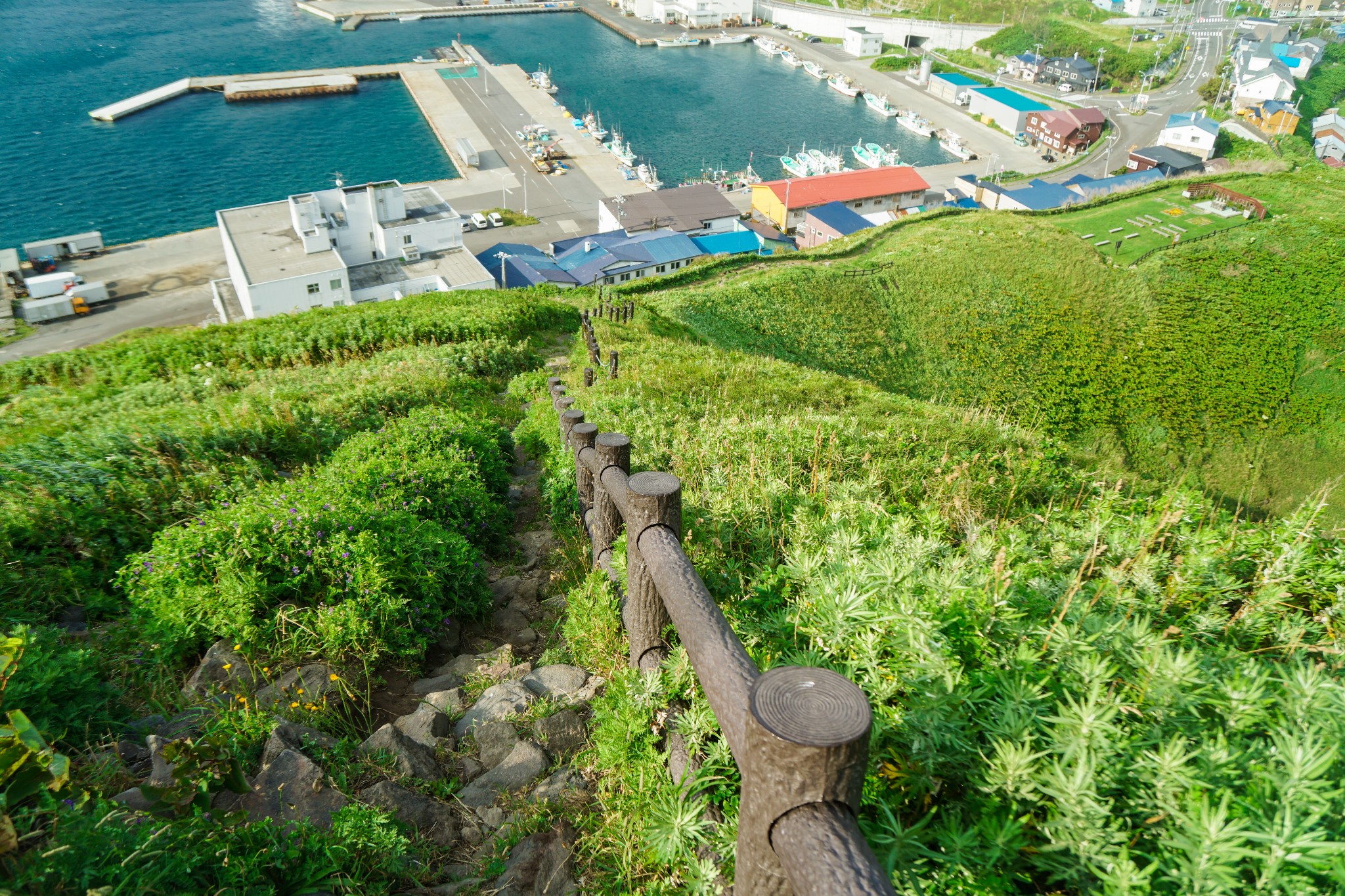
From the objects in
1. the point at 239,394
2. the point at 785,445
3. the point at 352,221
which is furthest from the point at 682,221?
the point at 785,445

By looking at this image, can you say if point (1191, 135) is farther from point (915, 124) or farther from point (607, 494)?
point (607, 494)

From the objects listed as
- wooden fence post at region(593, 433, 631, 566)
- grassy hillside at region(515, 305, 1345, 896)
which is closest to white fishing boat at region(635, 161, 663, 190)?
grassy hillside at region(515, 305, 1345, 896)

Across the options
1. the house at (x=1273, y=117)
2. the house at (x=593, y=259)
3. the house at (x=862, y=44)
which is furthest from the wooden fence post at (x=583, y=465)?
the house at (x=862, y=44)

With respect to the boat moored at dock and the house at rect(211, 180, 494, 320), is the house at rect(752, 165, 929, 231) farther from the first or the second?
the boat moored at dock

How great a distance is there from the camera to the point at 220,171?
58281 millimetres

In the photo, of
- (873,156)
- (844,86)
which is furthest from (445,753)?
(844,86)

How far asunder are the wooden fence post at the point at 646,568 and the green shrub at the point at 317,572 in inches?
73.3

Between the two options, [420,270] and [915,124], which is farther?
[915,124]

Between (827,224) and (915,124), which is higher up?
(915,124)

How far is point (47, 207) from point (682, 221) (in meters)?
46.9

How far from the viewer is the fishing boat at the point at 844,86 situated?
8044 cm

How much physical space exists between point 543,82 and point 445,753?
83996 mm

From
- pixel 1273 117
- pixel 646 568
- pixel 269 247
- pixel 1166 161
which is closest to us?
pixel 646 568

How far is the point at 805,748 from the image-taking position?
1646mm
